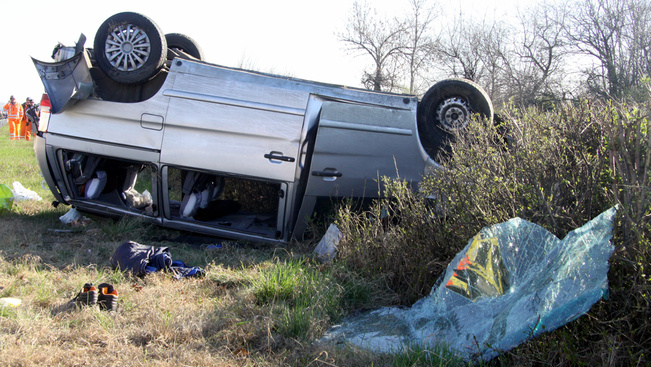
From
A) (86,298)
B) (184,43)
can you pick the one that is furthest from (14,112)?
(86,298)

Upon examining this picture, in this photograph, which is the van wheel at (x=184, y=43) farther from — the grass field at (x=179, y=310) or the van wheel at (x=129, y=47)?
the grass field at (x=179, y=310)

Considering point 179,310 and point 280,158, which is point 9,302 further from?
point 280,158

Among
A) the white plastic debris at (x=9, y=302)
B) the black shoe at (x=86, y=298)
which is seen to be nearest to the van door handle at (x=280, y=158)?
the black shoe at (x=86, y=298)

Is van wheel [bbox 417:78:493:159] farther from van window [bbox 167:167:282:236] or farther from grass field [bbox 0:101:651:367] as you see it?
van window [bbox 167:167:282:236]

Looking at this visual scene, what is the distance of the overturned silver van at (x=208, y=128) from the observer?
4707mm

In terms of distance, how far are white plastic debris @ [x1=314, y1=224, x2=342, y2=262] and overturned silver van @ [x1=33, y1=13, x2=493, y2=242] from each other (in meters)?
0.35

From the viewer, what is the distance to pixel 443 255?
3701mm

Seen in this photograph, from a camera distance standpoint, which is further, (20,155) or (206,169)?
(20,155)

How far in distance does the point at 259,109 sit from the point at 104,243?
2048mm

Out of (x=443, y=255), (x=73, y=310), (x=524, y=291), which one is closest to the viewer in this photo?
(x=524, y=291)

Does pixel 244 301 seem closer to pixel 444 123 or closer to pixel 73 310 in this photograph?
pixel 73 310

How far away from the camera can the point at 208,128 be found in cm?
470

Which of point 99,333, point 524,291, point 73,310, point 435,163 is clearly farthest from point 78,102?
point 524,291

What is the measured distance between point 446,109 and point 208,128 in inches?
105
